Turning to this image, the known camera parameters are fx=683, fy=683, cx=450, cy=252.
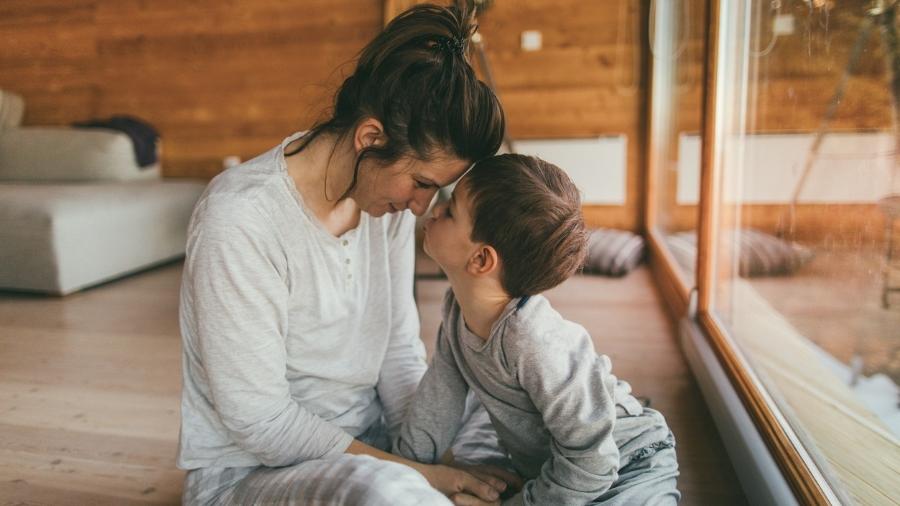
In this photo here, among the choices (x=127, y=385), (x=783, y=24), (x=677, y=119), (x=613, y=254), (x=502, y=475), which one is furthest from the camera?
(x=613, y=254)

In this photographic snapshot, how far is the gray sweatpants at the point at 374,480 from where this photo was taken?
2.78 feet

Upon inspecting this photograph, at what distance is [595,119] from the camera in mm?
4059

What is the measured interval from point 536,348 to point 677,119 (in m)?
2.37

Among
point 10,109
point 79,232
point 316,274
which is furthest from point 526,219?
point 10,109

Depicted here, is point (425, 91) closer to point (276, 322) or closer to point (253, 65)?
point (276, 322)

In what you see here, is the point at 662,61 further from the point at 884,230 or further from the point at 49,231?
the point at 49,231

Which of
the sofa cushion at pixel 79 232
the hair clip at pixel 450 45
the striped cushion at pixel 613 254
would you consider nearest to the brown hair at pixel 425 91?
the hair clip at pixel 450 45

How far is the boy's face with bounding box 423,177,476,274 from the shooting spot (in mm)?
1075

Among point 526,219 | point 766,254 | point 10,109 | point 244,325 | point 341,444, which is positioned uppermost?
point 10,109

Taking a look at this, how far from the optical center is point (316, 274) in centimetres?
108

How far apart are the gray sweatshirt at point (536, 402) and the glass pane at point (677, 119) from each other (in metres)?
1.43

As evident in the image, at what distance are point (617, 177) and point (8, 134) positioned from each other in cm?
371

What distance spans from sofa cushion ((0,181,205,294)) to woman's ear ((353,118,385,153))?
2674mm

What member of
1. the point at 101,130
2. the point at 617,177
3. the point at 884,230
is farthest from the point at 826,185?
the point at 101,130
